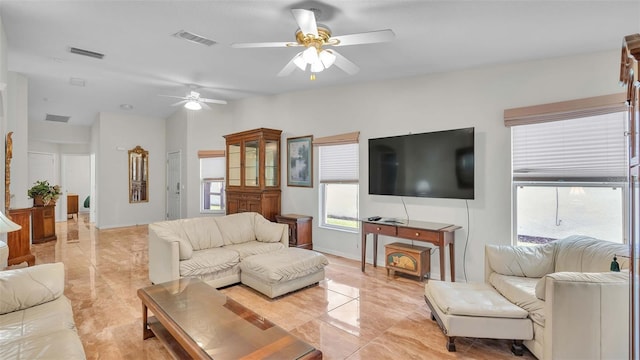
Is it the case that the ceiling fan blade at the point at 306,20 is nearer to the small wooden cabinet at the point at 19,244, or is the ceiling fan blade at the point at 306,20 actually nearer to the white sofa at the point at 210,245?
the white sofa at the point at 210,245

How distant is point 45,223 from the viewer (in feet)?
19.8

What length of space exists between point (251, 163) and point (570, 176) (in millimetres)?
4725

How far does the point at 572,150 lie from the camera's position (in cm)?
313

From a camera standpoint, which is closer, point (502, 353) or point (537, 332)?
point (537, 332)

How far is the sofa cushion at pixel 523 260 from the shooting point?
2734 millimetres

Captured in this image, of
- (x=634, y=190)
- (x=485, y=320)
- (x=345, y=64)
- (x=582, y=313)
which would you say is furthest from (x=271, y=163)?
(x=634, y=190)

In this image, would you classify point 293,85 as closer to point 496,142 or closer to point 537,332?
point 496,142

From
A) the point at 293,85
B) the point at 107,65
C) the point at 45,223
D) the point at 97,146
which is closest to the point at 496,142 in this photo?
the point at 293,85

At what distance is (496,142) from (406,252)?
5.53 ft

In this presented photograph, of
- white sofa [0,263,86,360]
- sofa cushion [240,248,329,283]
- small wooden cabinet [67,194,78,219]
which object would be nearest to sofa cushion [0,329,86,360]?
white sofa [0,263,86,360]

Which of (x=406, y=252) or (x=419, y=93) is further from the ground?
(x=419, y=93)

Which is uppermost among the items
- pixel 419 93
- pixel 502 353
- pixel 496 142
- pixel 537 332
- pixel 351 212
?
pixel 419 93

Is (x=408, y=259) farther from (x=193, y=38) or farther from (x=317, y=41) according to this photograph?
(x=193, y=38)

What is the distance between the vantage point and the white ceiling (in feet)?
8.23
